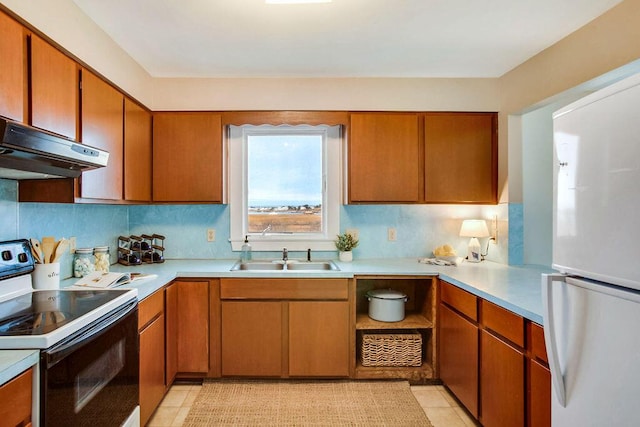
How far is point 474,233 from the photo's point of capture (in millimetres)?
2764

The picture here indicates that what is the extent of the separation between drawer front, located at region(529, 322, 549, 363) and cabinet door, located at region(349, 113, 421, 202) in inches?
55.9

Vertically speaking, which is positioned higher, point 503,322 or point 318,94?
point 318,94

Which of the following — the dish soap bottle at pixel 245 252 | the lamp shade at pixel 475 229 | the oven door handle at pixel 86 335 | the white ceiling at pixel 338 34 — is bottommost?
the oven door handle at pixel 86 335

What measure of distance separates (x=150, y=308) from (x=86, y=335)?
0.69 metres

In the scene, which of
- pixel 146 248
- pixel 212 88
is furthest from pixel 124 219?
pixel 212 88

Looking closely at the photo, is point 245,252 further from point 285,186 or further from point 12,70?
point 12,70

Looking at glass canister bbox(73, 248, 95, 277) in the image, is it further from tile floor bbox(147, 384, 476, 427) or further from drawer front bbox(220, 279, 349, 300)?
tile floor bbox(147, 384, 476, 427)

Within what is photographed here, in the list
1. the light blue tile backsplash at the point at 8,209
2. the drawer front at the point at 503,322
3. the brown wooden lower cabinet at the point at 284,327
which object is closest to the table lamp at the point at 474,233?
the drawer front at the point at 503,322

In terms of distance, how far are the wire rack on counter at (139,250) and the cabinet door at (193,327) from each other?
1.67 feet

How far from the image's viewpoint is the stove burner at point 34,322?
1166mm

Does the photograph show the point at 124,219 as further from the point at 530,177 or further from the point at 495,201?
the point at 530,177

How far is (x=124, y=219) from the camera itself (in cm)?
287

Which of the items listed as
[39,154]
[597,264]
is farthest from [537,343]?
[39,154]

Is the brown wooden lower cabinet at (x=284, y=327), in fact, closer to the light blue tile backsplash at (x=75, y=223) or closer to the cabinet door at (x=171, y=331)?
the cabinet door at (x=171, y=331)
